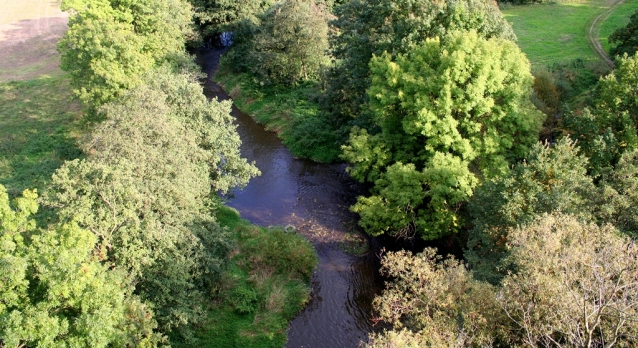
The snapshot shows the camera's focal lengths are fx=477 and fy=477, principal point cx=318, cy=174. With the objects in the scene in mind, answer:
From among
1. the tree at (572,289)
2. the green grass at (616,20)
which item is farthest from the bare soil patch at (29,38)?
the green grass at (616,20)

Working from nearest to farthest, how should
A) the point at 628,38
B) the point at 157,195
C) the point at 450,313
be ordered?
1. the point at 450,313
2. the point at 157,195
3. the point at 628,38

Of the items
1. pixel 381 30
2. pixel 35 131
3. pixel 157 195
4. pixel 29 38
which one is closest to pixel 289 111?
pixel 381 30

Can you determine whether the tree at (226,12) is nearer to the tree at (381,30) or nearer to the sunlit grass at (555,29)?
the tree at (381,30)

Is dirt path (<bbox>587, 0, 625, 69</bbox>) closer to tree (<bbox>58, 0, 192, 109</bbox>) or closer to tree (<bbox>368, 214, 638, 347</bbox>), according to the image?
tree (<bbox>368, 214, 638, 347</bbox>)

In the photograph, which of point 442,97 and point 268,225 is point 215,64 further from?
point 442,97

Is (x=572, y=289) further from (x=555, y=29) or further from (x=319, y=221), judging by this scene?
(x=555, y=29)

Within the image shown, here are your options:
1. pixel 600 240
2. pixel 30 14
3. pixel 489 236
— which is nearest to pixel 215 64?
pixel 30 14
